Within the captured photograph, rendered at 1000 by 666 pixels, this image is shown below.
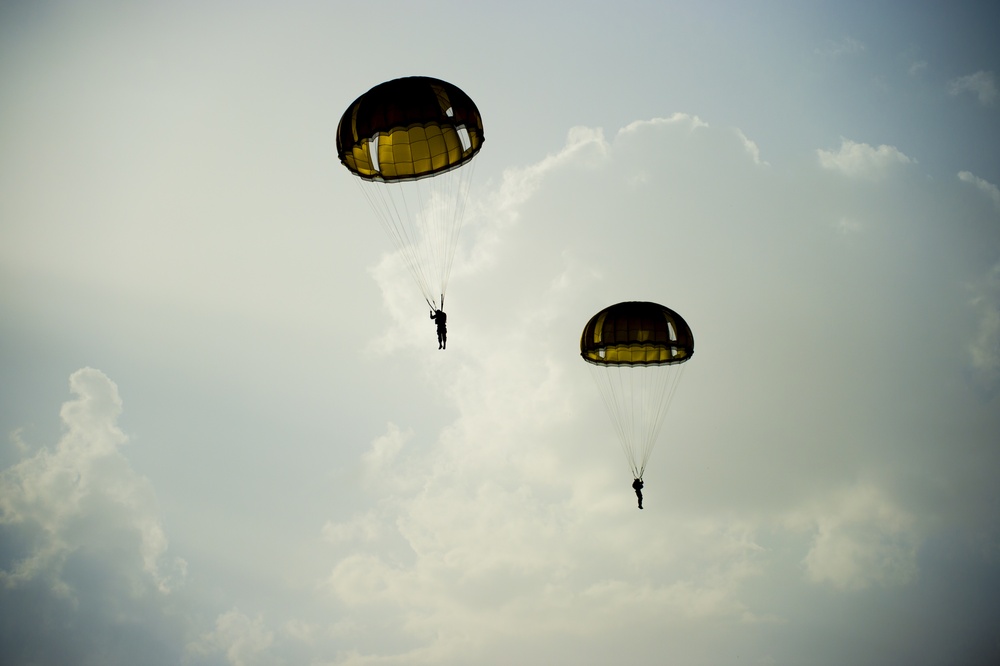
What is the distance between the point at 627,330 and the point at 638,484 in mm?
6684

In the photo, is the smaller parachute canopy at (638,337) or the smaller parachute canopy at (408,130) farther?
the smaller parachute canopy at (638,337)

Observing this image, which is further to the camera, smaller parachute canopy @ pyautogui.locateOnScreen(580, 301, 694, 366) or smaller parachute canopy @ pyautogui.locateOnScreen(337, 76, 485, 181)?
smaller parachute canopy @ pyautogui.locateOnScreen(580, 301, 694, 366)

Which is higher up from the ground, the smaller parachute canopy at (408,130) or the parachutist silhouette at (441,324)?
the smaller parachute canopy at (408,130)

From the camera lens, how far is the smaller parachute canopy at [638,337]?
3881 cm

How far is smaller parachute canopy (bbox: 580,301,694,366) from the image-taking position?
1528 inches

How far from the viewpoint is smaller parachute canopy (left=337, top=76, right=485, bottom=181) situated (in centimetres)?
3122

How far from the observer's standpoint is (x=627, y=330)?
38812 millimetres

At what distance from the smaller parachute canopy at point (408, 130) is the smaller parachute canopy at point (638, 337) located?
1075 centimetres

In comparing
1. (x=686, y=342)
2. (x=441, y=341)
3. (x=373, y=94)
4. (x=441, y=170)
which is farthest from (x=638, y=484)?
(x=373, y=94)

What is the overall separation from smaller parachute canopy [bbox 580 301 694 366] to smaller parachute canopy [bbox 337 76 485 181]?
35.3 ft

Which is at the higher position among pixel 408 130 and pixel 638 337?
pixel 408 130

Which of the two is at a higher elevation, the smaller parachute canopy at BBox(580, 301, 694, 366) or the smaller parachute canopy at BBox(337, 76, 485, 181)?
the smaller parachute canopy at BBox(337, 76, 485, 181)

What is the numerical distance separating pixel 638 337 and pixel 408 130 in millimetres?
14010

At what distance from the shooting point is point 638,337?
127 feet
